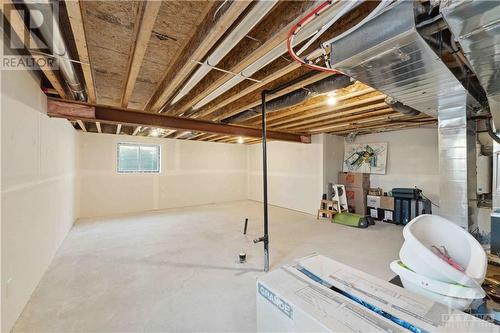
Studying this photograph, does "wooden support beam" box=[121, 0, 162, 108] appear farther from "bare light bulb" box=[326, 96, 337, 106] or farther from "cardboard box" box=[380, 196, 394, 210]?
"cardboard box" box=[380, 196, 394, 210]

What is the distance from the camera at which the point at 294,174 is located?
6430 millimetres

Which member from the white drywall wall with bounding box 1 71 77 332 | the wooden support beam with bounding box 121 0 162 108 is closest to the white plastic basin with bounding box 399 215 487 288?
the wooden support beam with bounding box 121 0 162 108

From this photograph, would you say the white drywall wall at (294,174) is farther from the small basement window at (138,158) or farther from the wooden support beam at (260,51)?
the wooden support beam at (260,51)

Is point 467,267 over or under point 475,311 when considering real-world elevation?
over

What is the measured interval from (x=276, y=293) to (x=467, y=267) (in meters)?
1.03

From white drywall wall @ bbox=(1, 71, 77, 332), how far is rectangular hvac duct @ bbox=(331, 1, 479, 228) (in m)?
2.45

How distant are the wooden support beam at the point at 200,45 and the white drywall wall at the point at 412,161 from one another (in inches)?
200

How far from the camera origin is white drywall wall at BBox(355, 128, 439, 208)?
4582 mm

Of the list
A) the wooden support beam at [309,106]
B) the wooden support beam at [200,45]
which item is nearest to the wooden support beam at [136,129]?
the wooden support beam at [309,106]

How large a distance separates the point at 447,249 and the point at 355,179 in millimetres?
4465

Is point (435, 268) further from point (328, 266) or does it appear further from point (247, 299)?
point (247, 299)

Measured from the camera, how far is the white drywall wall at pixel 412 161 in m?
4.58

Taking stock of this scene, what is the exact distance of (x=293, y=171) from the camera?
646 centimetres

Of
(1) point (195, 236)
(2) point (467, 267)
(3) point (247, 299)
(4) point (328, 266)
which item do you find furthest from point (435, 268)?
(1) point (195, 236)
